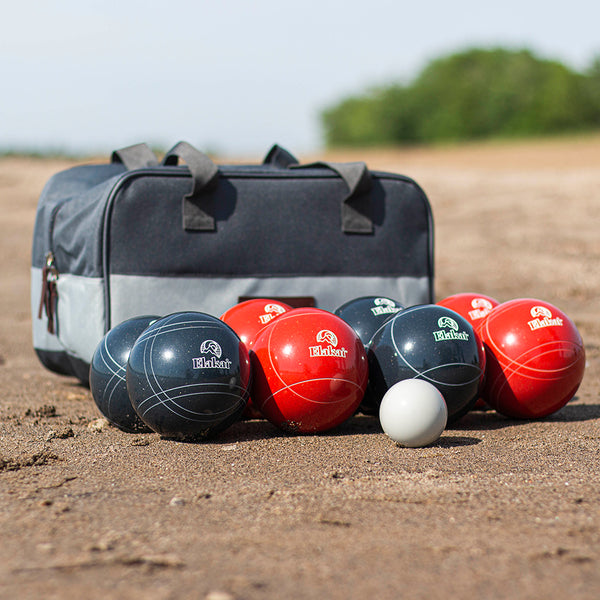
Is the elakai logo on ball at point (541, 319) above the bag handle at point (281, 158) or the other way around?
the other way around

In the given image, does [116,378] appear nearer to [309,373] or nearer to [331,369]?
[309,373]

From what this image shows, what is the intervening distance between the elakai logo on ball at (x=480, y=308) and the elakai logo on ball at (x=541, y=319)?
1.72 ft

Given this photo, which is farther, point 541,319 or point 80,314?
point 80,314

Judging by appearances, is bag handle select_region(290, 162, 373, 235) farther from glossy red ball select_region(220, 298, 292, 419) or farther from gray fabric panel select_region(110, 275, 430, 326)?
glossy red ball select_region(220, 298, 292, 419)

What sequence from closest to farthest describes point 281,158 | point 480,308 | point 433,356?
point 433,356
point 480,308
point 281,158

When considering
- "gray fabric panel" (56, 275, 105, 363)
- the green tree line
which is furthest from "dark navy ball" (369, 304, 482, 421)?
the green tree line

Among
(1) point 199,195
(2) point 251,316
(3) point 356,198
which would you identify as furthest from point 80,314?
(3) point 356,198

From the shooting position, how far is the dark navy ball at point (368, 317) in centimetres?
479

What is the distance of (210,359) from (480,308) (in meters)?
2.06

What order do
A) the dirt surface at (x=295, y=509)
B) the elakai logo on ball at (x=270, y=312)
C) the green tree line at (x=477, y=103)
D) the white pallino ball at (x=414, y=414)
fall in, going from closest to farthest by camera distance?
the dirt surface at (x=295, y=509) < the white pallino ball at (x=414, y=414) < the elakai logo on ball at (x=270, y=312) < the green tree line at (x=477, y=103)

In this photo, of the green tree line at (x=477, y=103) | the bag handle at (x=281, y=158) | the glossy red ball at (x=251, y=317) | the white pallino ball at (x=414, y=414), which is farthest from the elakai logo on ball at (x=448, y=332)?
the green tree line at (x=477, y=103)

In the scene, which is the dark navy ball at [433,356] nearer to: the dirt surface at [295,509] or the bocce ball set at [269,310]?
the bocce ball set at [269,310]

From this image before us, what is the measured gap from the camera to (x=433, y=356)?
4.54 meters

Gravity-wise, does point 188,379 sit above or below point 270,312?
below
